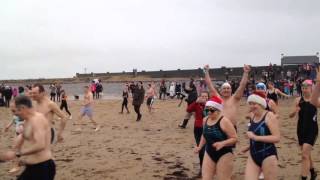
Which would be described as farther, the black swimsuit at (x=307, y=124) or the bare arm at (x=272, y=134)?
the black swimsuit at (x=307, y=124)

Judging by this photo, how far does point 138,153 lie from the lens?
1176cm

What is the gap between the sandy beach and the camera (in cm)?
943

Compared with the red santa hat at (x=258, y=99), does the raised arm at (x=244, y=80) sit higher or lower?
higher

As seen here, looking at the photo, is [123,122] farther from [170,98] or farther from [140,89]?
[170,98]

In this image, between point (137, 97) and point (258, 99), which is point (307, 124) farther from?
point (137, 97)

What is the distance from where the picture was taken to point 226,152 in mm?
6211

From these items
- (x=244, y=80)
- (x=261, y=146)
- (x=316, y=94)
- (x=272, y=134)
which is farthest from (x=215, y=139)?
(x=316, y=94)

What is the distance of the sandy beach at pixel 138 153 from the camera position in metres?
Answer: 9.43

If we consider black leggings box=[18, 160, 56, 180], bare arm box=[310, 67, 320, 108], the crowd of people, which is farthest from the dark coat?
black leggings box=[18, 160, 56, 180]

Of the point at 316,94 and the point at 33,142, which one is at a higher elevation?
the point at 316,94

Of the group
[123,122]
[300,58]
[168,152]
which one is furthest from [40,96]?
[300,58]

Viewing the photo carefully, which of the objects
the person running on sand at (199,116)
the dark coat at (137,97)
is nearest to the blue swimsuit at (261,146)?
the person running on sand at (199,116)

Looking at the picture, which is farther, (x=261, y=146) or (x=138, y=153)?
(x=138, y=153)

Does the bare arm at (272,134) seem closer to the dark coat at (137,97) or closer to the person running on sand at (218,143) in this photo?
the person running on sand at (218,143)
